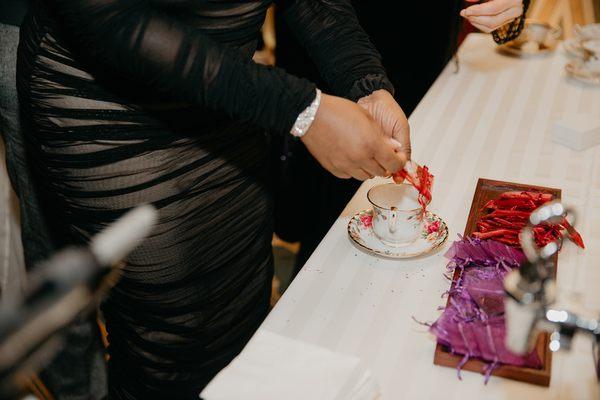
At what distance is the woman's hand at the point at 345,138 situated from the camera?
1.00 m

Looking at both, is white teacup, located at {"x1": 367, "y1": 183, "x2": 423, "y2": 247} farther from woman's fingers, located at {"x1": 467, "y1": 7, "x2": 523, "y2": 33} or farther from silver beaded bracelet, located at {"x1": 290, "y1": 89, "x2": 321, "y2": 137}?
woman's fingers, located at {"x1": 467, "y1": 7, "x2": 523, "y2": 33}

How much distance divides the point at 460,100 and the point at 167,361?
40.5 inches

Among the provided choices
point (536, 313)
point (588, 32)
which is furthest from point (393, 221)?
point (588, 32)

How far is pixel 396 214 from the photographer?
111 cm

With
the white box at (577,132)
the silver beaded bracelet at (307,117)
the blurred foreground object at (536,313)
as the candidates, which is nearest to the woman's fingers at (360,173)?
the silver beaded bracelet at (307,117)

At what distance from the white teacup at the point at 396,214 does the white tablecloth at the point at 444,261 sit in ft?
0.14

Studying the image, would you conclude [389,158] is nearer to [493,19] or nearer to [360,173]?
[360,173]

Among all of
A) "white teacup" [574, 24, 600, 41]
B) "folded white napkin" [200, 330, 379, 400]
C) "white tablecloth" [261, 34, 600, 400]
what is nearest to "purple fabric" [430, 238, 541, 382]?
"white tablecloth" [261, 34, 600, 400]

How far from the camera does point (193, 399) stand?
1.39 m

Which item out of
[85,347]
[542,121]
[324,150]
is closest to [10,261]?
[85,347]

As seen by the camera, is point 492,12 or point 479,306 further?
point 492,12

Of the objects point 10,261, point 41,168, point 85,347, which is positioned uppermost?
point 41,168

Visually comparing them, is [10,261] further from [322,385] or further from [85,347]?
[322,385]

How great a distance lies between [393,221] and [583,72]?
1049mm
